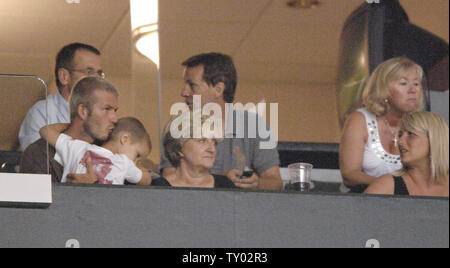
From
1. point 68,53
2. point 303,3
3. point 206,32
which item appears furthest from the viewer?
point 303,3

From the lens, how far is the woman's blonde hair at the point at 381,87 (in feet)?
16.5

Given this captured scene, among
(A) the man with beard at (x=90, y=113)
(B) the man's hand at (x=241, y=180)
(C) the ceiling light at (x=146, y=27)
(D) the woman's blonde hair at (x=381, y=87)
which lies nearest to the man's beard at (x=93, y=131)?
(A) the man with beard at (x=90, y=113)

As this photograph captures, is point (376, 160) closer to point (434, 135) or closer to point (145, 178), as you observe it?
point (434, 135)

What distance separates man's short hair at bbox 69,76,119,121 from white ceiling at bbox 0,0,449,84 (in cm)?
7

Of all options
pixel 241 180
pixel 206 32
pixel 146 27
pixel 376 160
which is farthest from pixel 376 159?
pixel 146 27

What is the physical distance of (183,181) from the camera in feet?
16.2

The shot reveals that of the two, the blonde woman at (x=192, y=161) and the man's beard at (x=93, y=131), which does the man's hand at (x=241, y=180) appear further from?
the man's beard at (x=93, y=131)

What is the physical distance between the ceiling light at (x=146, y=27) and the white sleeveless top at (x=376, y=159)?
0.94m

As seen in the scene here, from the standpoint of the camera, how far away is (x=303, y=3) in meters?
5.34

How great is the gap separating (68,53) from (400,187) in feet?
4.75

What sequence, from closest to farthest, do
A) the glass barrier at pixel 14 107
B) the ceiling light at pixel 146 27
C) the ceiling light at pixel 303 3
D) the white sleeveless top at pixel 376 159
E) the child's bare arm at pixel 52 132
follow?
the glass barrier at pixel 14 107, the child's bare arm at pixel 52 132, the white sleeveless top at pixel 376 159, the ceiling light at pixel 146 27, the ceiling light at pixel 303 3

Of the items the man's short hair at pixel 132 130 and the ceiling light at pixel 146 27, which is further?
the ceiling light at pixel 146 27

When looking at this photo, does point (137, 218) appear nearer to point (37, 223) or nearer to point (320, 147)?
point (37, 223)

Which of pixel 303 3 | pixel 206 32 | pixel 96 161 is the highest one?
pixel 303 3
